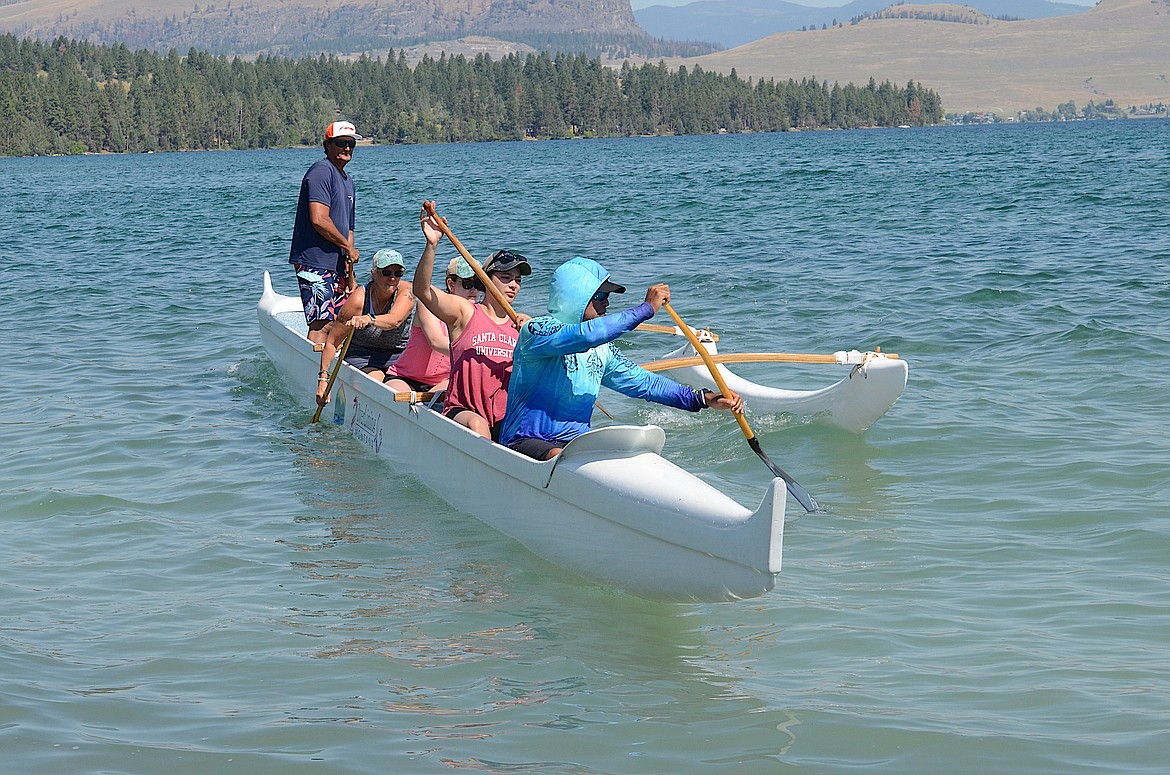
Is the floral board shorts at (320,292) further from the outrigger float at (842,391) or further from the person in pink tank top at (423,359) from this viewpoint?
the outrigger float at (842,391)

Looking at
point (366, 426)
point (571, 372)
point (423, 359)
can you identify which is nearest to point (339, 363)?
point (366, 426)

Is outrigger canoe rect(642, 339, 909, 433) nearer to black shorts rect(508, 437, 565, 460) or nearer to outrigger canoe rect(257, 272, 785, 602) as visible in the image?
outrigger canoe rect(257, 272, 785, 602)

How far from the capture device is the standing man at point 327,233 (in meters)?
10.6

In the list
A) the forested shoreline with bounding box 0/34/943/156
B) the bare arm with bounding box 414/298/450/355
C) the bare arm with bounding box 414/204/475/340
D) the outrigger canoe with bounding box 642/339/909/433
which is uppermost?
the forested shoreline with bounding box 0/34/943/156

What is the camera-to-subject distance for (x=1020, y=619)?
6.24 meters

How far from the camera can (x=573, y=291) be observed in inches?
257

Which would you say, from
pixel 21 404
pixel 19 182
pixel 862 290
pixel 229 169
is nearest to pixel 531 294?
pixel 862 290

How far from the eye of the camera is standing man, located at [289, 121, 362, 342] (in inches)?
417

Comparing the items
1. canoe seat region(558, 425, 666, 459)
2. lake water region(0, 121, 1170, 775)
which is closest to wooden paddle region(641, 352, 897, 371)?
lake water region(0, 121, 1170, 775)

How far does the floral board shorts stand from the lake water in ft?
3.37

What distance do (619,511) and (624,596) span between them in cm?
62

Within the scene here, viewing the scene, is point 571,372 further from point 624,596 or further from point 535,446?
point 624,596

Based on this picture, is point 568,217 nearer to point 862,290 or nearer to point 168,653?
point 862,290

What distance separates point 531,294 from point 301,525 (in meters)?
11.1
